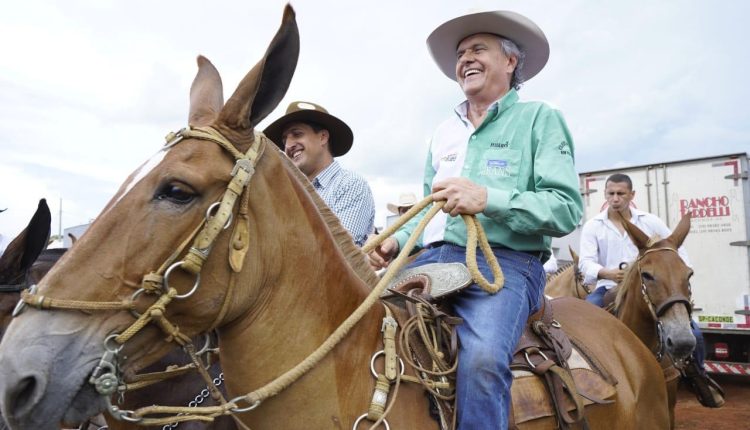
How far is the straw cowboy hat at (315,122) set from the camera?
15.4ft

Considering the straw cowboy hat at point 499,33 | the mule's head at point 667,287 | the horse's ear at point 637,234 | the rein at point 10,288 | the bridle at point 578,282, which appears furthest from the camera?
the bridle at point 578,282

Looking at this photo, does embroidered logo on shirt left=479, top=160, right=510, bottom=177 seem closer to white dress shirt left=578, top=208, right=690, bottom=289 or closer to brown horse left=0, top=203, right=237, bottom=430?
brown horse left=0, top=203, right=237, bottom=430

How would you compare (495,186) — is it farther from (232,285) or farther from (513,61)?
(232,285)

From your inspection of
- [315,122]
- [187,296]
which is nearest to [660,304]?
[315,122]

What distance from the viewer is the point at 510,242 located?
9.82 ft

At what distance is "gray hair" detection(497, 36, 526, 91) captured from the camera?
3402 millimetres

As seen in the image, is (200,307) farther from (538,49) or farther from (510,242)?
(538,49)

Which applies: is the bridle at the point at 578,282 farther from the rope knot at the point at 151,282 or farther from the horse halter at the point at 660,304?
the rope knot at the point at 151,282

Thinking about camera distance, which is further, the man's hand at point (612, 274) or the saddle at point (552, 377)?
the man's hand at point (612, 274)

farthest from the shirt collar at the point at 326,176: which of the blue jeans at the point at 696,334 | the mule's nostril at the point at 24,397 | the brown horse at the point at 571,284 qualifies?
the brown horse at the point at 571,284

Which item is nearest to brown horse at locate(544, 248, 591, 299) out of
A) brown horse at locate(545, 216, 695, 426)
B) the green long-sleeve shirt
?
brown horse at locate(545, 216, 695, 426)

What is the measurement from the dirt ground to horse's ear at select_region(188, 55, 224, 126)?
9.12 m

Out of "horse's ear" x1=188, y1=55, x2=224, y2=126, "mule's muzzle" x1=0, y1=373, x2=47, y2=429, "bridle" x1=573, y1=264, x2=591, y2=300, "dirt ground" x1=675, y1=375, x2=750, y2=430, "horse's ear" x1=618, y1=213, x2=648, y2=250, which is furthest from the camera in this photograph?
"dirt ground" x1=675, y1=375, x2=750, y2=430

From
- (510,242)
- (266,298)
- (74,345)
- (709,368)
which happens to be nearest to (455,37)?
(510,242)
